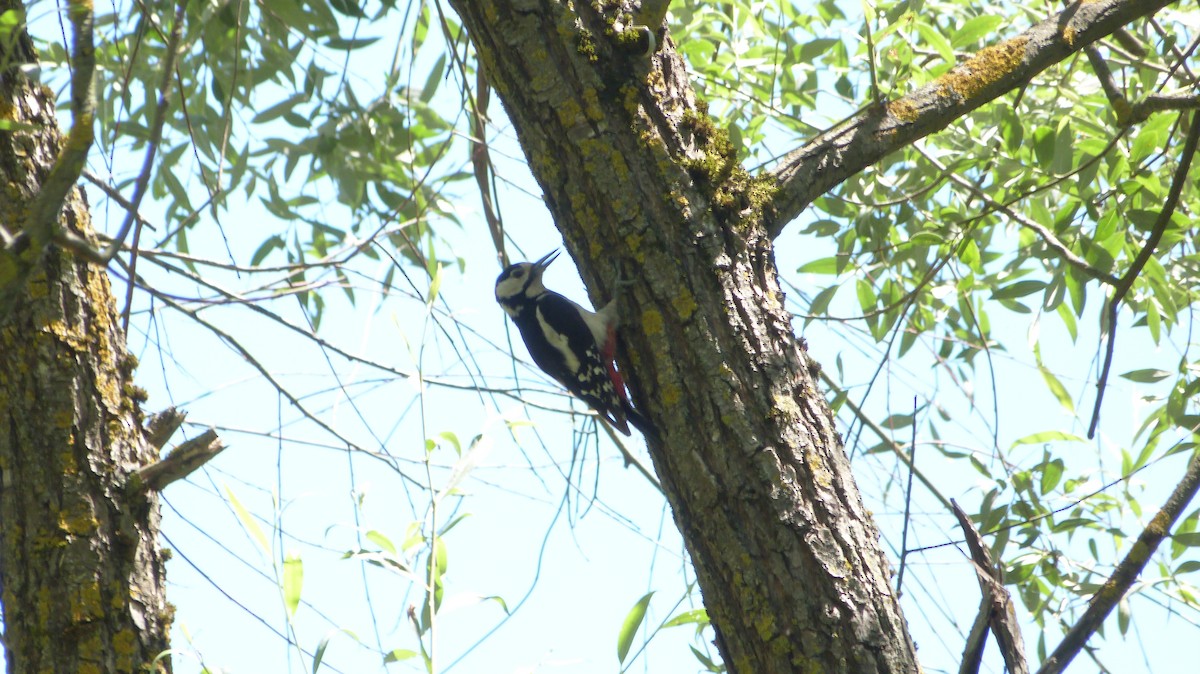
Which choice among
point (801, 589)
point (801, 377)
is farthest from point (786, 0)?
point (801, 589)

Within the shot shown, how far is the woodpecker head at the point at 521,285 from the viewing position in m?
4.23

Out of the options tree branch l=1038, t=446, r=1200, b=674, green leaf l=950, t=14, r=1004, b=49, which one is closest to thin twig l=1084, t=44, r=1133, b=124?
green leaf l=950, t=14, r=1004, b=49

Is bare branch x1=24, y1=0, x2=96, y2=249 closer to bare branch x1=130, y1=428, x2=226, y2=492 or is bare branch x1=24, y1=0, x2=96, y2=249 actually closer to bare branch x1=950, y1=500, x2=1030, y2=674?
bare branch x1=130, y1=428, x2=226, y2=492

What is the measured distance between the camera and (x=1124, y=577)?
1536 millimetres

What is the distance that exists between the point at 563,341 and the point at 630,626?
179 cm

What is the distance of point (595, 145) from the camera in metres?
2.05

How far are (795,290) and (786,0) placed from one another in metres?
0.88

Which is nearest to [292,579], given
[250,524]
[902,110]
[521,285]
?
[250,524]

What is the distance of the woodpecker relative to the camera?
128 inches

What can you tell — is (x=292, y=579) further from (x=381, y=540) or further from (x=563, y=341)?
(x=563, y=341)

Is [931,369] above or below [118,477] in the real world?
above

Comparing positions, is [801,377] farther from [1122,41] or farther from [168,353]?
[168,353]

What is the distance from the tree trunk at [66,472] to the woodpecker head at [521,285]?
Answer: 2.23 metres

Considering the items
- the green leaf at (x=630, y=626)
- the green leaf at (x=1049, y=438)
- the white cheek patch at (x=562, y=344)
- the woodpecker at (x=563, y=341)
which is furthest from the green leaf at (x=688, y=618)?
the white cheek patch at (x=562, y=344)
